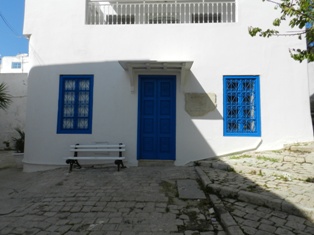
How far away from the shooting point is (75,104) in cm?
654

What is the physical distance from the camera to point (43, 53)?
21.8 ft

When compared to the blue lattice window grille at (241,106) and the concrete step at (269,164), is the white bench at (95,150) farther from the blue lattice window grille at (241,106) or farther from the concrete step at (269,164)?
the blue lattice window grille at (241,106)

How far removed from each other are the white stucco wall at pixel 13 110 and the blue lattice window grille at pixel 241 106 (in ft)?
33.1

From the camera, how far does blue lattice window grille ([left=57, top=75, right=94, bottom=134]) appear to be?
6.48 m

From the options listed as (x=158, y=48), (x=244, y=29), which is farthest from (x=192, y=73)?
(x=244, y=29)

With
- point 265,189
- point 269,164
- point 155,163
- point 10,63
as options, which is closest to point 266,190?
point 265,189

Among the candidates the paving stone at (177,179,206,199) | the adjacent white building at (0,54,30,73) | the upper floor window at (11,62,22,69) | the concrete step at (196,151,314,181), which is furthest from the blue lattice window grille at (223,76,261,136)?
the upper floor window at (11,62,22,69)

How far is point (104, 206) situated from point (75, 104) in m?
3.72

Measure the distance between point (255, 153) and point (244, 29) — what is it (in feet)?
11.9

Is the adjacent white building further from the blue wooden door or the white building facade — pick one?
the blue wooden door

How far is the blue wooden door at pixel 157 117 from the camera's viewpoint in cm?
642

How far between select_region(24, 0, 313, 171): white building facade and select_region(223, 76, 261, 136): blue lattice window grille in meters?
0.03

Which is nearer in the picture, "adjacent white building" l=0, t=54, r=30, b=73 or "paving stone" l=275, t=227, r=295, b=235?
"paving stone" l=275, t=227, r=295, b=235

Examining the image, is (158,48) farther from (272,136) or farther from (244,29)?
(272,136)
